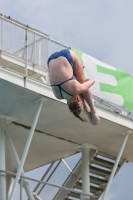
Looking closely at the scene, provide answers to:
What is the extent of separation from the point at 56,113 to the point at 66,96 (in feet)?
41.6

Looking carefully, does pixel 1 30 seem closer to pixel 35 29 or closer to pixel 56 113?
pixel 35 29

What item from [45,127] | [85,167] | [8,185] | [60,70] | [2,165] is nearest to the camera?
[60,70]

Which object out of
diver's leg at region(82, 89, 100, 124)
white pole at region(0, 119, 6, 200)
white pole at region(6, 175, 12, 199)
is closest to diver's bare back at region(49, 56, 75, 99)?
diver's leg at region(82, 89, 100, 124)

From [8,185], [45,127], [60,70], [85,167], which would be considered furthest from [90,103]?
[8,185]

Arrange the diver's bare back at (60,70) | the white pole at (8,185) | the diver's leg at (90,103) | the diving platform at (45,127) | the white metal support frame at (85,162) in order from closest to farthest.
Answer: the diver's bare back at (60,70)
the diver's leg at (90,103)
the diving platform at (45,127)
the white metal support frame at (85,162)
the white pole at (8,185)

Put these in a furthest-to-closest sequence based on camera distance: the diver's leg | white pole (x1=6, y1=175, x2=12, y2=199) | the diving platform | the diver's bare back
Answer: white pole (x1=6, y1=175, x2=12, y2=199)
the diving platform
the diver's leg
the diver's bare back

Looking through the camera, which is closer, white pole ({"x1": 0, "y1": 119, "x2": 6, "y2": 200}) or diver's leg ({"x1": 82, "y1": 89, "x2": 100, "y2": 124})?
diver's leg ({"x1": 82, "y1": 89, "x2": 100, "y2": 124})

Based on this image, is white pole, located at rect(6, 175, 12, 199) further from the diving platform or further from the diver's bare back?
the diver's bare back

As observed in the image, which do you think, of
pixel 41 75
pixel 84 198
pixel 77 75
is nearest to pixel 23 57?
pixel 41 75

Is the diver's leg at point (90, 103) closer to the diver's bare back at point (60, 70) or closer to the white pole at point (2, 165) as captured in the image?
the diver's bare back at point (60, 70)

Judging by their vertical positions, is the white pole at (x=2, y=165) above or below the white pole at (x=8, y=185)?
below

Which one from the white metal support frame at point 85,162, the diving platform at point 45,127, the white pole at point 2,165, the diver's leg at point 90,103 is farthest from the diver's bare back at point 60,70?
the white metal support frame at point 85,162

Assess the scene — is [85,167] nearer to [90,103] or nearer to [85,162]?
[85,162]

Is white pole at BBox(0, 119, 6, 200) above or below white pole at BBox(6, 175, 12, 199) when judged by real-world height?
below
